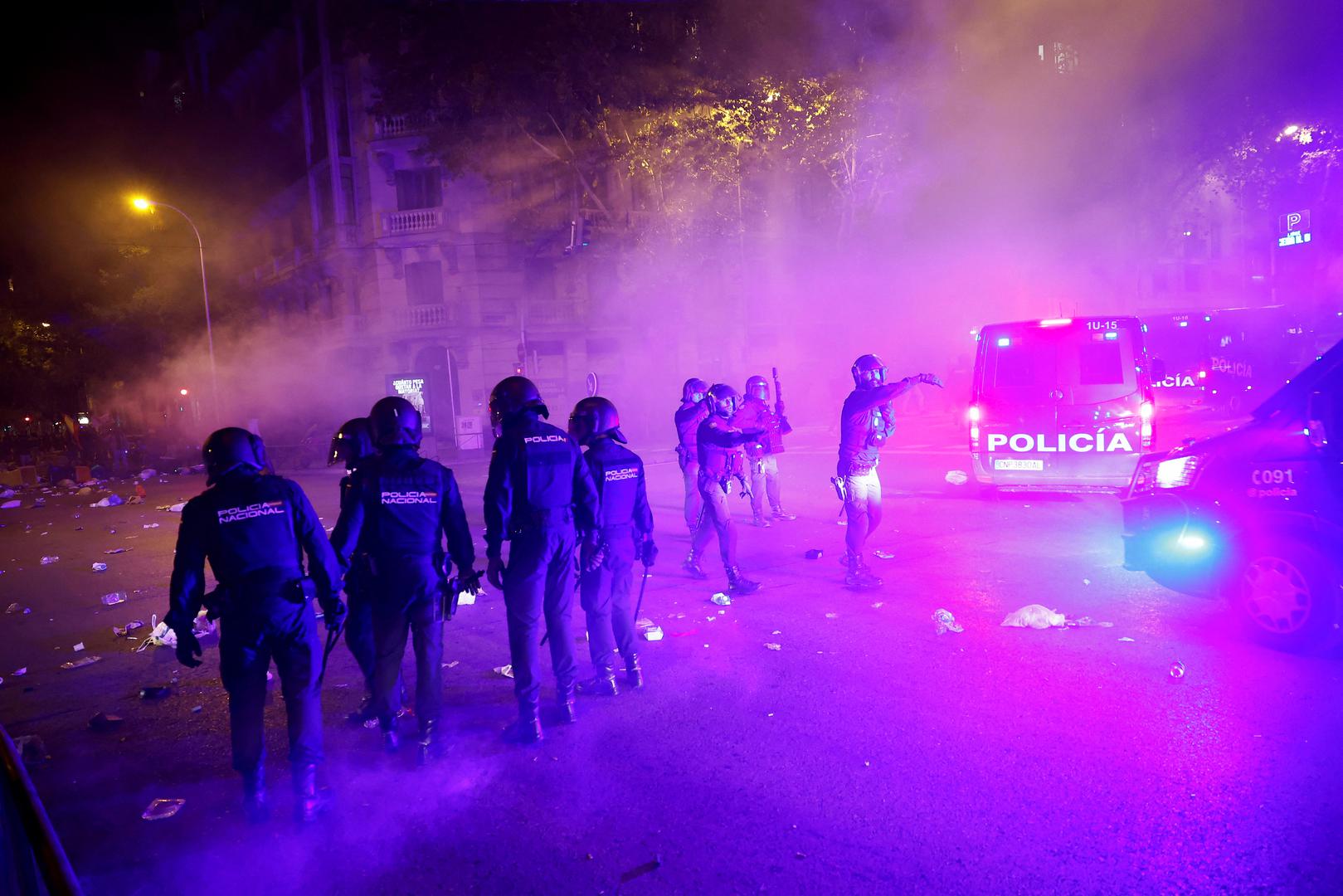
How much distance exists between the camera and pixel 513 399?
430cm

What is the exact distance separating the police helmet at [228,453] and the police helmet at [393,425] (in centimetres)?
57

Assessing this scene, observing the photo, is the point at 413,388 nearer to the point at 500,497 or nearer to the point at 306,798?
the point at 500,497

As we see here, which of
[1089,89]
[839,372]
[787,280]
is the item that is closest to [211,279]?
[787,280]

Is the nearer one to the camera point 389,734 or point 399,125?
point 389,734

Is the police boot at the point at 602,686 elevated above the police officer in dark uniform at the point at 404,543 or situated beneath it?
situated beneath

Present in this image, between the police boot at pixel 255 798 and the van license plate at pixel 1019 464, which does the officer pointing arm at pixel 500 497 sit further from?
the van license plate at pixel 1019 464

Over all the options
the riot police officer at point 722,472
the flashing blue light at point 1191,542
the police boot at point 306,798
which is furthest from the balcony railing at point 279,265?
the flashing blue light at point 1191,542

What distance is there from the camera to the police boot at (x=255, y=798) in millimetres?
3480

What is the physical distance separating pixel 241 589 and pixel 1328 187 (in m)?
32.5

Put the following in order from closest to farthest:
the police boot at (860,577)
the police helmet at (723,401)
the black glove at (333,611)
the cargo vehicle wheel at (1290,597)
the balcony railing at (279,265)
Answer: the black glove at (333,611) < the cargo vehicle wheel at (1290,597) < the police boot at (860,577) < the police helmet at (723,401) < the balcony railing at (279,265)

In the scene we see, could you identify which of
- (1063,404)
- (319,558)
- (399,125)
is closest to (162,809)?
(319,558)

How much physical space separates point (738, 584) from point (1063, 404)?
15.7 feet

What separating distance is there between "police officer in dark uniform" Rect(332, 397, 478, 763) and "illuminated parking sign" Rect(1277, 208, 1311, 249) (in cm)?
→ 3265

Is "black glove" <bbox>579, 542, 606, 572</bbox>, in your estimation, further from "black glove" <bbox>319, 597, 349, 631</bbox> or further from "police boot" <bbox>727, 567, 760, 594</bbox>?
"police boot" <bbox>727, 567, 760, 594</bbox>
